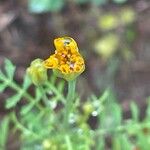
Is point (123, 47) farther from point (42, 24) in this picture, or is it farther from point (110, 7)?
point (42, 24)

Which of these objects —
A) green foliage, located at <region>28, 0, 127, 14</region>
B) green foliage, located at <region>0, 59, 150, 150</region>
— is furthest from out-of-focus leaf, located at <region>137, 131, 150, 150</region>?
green foliage, located at <region>28, 0, 127, 14</region>

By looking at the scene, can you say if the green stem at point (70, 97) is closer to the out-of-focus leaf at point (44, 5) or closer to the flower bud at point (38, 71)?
the flower bud at point (38, 71)

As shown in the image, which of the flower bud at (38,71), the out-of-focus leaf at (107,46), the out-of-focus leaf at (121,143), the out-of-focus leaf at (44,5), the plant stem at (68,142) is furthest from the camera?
the out-of-focus leaf at (107,46)

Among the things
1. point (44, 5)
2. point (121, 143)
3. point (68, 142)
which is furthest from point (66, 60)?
point (44, 5)

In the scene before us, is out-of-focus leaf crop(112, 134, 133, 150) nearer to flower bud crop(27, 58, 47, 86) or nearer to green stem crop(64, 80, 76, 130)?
green stem crop(64, 80, 76, 130)

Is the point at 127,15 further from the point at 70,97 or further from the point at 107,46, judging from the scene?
the point at 70,97

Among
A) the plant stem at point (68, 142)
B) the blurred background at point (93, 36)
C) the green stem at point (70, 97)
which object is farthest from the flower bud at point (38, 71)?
the blurred background at point (93, 36)
